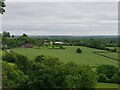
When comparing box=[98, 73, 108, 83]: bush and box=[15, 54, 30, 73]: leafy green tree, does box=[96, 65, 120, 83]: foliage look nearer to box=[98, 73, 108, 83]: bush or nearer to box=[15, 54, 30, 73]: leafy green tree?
box=[98, 73, 108, 83]: bush

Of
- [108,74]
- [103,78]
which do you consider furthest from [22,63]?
[108,74]

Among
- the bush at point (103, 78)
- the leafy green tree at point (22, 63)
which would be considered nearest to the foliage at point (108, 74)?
the bush at point (103, 78)

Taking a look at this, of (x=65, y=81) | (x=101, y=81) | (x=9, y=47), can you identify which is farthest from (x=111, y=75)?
(x=9, y=47)

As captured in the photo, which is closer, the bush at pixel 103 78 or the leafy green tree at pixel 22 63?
the bush at pixel 103 78

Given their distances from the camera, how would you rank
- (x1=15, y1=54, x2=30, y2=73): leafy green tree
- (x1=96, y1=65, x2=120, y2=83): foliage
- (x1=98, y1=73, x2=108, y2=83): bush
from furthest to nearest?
(x1=15, y1=54, x2=30, y2=73): leafy green tree
(x1=96, y1=65, x2=120, y2=83): foliage
(x1=98, y1=73, x2=108, y2=83): bush

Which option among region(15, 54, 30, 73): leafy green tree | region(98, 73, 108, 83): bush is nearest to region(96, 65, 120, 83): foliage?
region(98, 73, 108, 83): bush

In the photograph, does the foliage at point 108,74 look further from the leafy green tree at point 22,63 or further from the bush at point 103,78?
the leafy green tree at point 22,63

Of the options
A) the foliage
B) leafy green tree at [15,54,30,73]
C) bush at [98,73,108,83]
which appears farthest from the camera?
leafy green tree at [15,54,30,73]

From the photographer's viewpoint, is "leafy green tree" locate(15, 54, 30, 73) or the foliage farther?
"leafy green tree" locate(15, 54, 30, 73)

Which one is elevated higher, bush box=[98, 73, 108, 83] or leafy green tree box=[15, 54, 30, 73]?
leafy green tree box=[15, 54, 30, 73]

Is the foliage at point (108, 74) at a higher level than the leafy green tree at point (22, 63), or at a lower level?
lower

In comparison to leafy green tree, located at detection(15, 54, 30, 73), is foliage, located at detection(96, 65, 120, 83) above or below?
below
